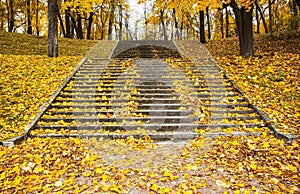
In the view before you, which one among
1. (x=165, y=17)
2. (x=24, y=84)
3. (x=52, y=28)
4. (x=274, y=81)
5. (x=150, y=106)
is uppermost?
(x=165, y=17)

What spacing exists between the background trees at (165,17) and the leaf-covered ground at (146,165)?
6681 millimetres

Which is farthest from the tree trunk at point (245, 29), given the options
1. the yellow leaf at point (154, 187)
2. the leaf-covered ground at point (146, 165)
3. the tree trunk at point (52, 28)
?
the yellow leaf at point (154, 187)

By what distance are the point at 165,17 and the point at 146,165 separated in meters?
29.4

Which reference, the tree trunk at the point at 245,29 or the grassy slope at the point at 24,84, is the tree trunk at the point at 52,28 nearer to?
the grassy slope at the point at 24,84

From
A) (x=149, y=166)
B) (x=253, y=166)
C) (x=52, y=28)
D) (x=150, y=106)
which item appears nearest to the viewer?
(x=253, y=166)

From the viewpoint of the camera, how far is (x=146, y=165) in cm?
451

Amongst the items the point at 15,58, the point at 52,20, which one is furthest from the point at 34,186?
the point at 52,20

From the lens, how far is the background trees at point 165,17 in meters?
11.4

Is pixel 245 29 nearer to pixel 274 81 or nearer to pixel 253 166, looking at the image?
pixel 274 81

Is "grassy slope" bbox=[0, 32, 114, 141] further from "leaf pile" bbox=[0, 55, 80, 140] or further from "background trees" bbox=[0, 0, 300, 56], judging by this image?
"background trees" bbox=[0, 0, 300, 56]

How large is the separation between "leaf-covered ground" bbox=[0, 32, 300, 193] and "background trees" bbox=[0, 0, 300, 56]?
668cm

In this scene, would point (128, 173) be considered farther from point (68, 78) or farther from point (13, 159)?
point (68, 78)

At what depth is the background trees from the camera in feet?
37.4

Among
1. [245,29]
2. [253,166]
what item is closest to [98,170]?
[253,166]
